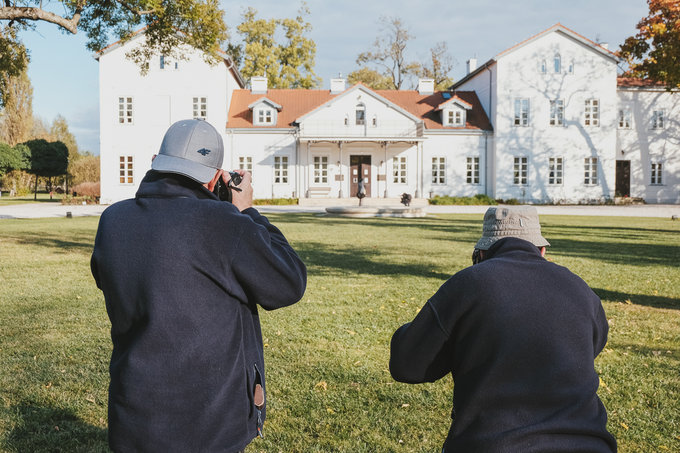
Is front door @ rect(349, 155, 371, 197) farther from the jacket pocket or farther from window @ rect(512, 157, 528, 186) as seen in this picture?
the jacket pocket

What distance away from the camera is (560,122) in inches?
1490

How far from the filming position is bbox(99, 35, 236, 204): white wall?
3578cm

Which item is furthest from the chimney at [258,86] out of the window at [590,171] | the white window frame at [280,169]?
the window at [590,171]

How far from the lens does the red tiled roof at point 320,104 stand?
38250 mm

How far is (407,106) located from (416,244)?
28053mm

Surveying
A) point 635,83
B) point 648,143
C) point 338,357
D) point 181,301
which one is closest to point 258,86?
point 635,83

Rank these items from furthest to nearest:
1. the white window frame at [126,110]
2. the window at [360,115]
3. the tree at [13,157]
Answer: the tree at [13,157] → the window at [360,115] → the white window frame at [126,110]

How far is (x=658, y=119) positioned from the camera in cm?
3881

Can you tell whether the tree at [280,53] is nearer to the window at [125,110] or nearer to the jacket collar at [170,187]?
the window at [125,110]

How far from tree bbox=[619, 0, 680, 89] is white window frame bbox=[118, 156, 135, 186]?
94.2 ft

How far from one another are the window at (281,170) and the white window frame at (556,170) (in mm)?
17871

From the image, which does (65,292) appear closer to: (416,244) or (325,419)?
(325,419)

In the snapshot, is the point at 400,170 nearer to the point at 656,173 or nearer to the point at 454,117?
the point at 454,117

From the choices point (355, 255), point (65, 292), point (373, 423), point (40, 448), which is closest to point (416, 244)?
point (355, 255)
